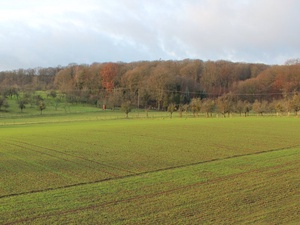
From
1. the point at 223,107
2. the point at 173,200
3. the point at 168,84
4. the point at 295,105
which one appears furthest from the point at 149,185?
the point at 168,84

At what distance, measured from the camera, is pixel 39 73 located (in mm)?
167000

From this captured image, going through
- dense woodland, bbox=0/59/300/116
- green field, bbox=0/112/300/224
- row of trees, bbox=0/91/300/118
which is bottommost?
green field, bbox=0/112/300/224

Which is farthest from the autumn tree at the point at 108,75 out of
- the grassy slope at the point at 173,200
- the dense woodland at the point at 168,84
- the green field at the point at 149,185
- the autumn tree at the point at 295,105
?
the grassy slope at the point at 173,200

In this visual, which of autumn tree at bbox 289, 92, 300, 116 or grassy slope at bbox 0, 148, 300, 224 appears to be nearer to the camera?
grassy slope at bbox 0, 148, 300, 224

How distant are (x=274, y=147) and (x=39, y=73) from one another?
155 metres

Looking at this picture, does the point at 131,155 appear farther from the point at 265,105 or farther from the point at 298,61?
the point at 298,61

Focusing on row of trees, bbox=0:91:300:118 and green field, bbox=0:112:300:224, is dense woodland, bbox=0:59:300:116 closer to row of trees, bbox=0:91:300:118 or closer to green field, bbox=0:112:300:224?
row of trees, bbox=0:91:300:118

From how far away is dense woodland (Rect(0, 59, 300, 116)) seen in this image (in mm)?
116438

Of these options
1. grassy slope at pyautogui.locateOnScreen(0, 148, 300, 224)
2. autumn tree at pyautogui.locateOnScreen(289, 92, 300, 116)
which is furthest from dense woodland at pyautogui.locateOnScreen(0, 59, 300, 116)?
grassy slope at pyautogui.locateOnScreen(0, 148, 300, 224)

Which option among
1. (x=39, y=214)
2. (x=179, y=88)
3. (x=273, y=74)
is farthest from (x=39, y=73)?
(x=39, y=214)

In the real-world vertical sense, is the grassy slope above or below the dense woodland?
below

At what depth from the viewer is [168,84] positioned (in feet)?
399

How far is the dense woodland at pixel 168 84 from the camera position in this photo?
382 feet

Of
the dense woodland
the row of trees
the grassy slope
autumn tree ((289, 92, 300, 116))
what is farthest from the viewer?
the dense woodland
